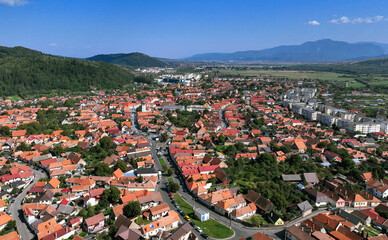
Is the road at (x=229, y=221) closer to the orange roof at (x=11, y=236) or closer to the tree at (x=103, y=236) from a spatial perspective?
the tree at (x=103, y=236)

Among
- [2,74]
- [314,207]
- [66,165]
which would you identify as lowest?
[314,207]

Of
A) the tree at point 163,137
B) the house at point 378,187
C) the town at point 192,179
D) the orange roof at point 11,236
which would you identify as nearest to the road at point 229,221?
the town at point 192,179

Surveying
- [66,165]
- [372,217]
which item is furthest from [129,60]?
[372,217]

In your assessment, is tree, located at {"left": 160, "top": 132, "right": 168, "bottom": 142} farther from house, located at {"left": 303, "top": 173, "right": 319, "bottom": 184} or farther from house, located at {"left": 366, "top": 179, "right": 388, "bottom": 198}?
house, located at {"left": 366, "top": 179, "right": 388, "bottom": 198}

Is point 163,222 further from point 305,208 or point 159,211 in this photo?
point 305,208

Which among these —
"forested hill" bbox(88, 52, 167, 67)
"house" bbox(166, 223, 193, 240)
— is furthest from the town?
"forested hill" bbox(88, 52, 167, 67)

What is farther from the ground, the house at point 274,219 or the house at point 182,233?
the house at point 182,233

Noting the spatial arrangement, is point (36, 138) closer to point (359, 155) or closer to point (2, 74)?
point (359, 155)
